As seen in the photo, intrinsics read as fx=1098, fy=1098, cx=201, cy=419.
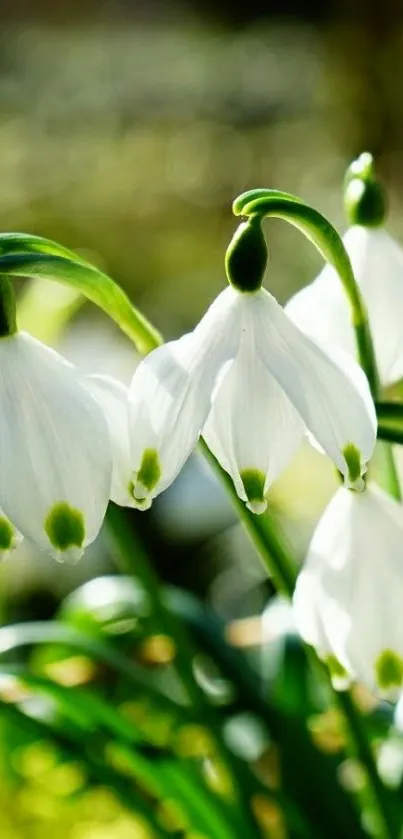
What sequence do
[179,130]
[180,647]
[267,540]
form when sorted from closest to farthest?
[267,540] < [180,647] < [179,130]

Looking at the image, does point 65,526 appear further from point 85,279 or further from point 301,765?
point 301,765

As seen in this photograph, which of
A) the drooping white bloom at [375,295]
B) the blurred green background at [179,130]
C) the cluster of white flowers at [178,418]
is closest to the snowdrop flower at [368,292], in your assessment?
the drooping white bloom at [375,295]

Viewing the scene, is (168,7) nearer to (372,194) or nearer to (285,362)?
(372,194)

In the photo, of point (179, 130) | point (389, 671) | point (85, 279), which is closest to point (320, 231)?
point (85, 279)

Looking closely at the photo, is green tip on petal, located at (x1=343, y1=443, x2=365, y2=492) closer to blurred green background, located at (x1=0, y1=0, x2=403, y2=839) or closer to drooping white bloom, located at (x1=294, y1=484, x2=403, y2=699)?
drooping white bloom, located at (x1=294, y1=484, x2=403, y2=699)

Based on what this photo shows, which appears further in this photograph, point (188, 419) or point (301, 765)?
point (301, 765)

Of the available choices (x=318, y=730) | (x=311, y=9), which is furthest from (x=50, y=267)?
(x=311, y=9)
